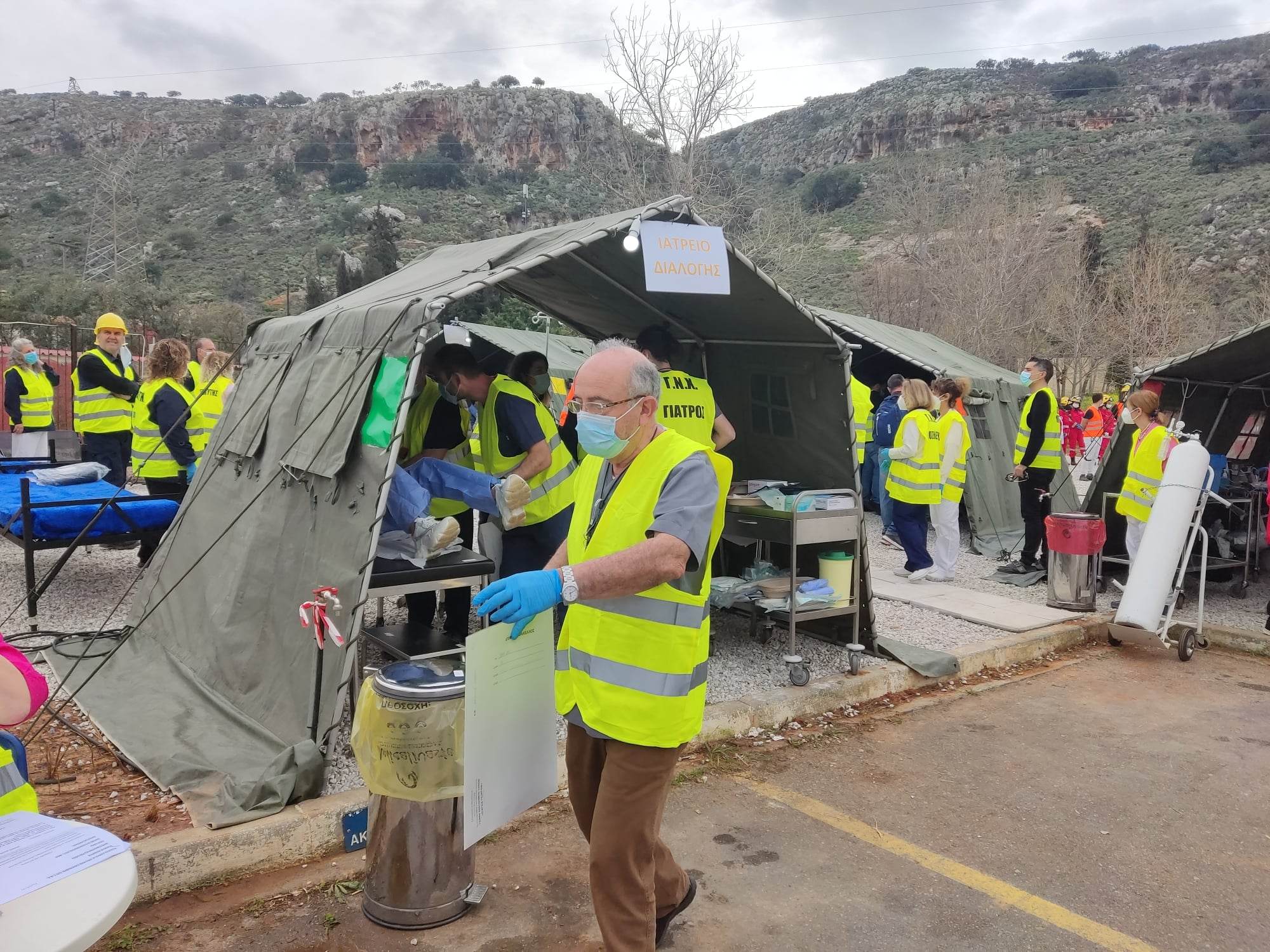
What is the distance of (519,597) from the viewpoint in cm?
233

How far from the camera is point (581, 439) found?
262 centimetres

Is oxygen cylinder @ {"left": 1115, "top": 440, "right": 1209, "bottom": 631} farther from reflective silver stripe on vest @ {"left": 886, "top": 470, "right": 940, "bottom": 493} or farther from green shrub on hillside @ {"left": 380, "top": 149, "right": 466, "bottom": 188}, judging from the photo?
green shrub on hillside @ {"left": 380, "top": 149, "right": 466, "bottom": 188}

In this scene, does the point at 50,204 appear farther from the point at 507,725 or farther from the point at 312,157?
the point at 507,725

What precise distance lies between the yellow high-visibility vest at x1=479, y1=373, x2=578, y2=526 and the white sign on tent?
1051 mm

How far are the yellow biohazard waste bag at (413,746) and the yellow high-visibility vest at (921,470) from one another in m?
6.58

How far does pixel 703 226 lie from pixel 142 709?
4.10 meters

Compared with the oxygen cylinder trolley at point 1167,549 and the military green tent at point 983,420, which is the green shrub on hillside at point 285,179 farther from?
the oxygen cylinder trolley at point 1167,549

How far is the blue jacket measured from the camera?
1120 centimetres

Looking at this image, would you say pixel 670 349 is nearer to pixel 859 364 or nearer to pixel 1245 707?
pixel 1245 707

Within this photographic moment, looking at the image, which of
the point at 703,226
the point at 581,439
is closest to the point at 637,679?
the point at 581,439

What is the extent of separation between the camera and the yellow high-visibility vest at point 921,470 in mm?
8617

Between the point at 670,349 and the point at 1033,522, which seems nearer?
the point at 670,349

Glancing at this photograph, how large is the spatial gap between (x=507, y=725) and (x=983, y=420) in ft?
36.7

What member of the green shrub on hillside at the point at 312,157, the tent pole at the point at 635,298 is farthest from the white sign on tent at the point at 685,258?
the green shrub on hillside at the point at 312,157
